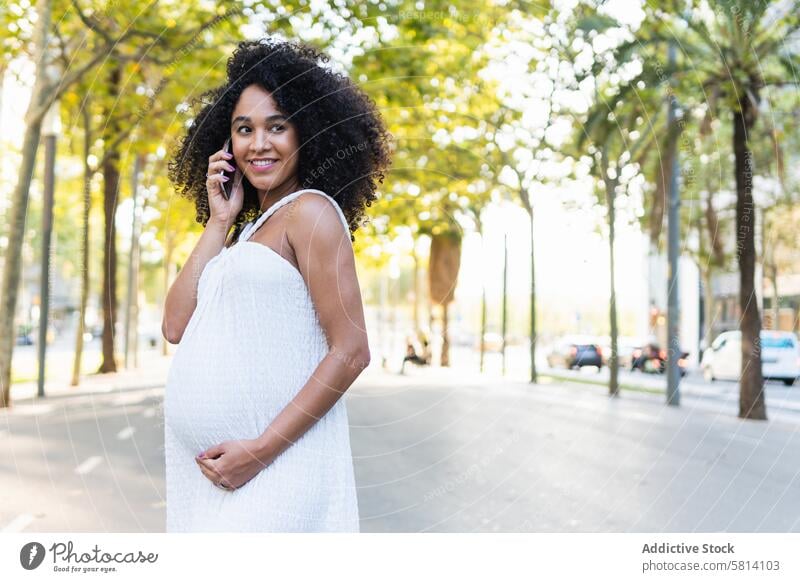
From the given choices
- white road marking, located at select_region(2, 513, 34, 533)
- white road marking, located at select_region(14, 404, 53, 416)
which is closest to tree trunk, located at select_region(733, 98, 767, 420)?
white road marking, located at select_region(2, 513, 34, 533)

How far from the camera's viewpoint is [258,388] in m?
2.16

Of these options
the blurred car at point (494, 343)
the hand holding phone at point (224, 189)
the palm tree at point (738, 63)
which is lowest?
the blurred car at point (494, 343)

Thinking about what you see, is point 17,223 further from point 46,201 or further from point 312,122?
point 312,122

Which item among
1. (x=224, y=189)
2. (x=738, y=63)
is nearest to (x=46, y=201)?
(x=738, y=63)

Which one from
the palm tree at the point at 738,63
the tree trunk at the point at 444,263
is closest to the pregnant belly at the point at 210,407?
the palm tree at the point at 738,63

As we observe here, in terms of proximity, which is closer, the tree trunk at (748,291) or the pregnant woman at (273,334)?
the pregnant woman at (273,334)

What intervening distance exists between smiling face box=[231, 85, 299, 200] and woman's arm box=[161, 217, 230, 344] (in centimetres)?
19

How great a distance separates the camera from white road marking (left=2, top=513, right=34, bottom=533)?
5406 millimetres

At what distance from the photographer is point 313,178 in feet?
7.86

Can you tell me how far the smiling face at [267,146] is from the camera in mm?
2334

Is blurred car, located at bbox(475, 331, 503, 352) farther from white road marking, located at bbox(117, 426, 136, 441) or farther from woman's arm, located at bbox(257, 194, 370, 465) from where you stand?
woman's arm, located at bbox(257, 194, 370, 465)

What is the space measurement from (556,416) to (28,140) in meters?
7.26

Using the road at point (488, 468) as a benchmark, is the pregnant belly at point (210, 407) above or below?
above

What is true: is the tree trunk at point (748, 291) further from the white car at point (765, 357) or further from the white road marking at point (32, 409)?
the white road marking at point (32, 409)
